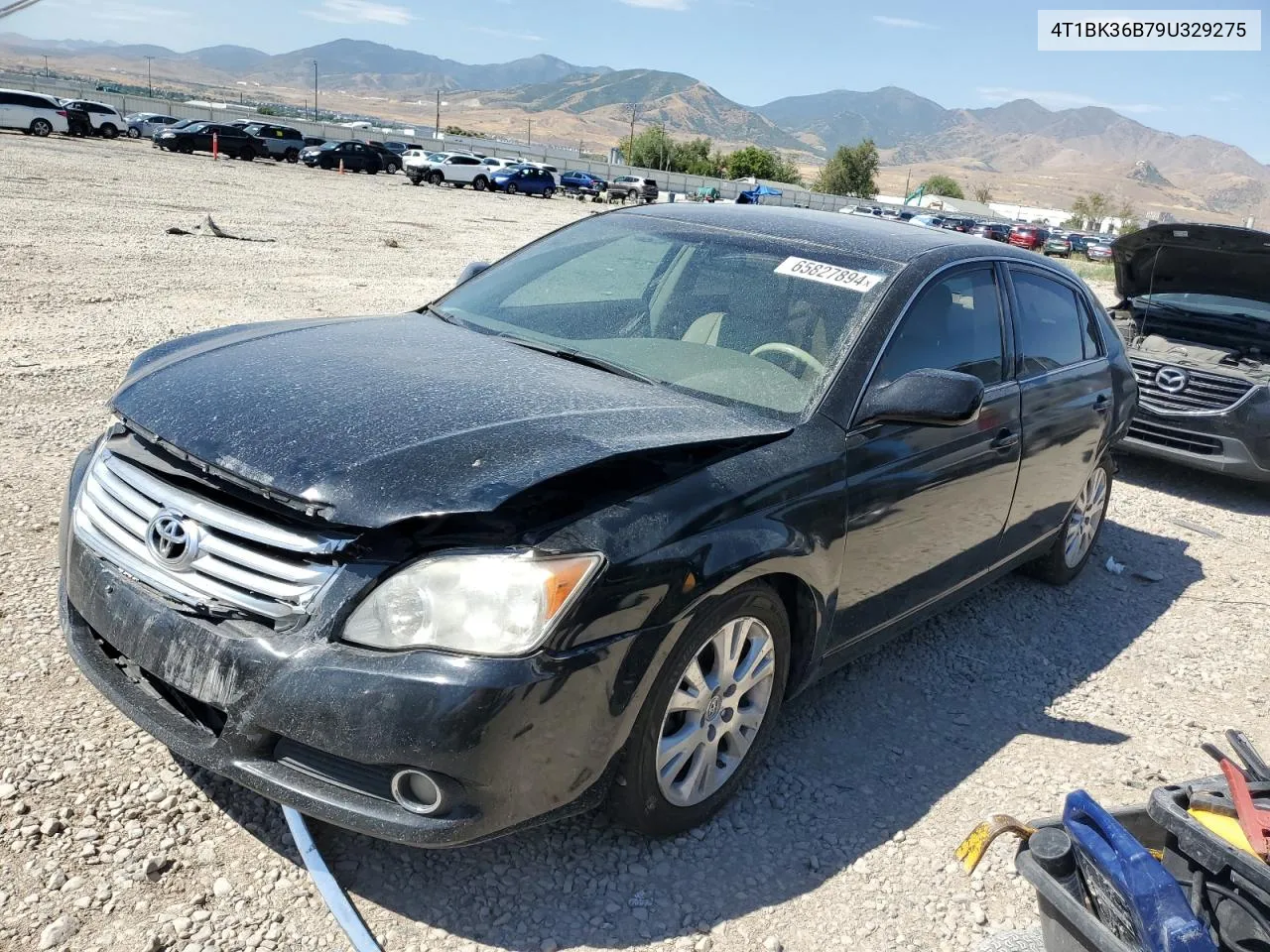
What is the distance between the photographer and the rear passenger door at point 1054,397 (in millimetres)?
4375

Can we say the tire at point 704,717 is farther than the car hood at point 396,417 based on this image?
Yes

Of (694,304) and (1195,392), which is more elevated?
(694,304)

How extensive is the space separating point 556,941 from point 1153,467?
25.5 feet

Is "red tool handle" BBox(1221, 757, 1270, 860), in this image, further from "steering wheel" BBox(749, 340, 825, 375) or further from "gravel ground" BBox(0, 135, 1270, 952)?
"steering wheel" BBox(749, 340, 825, 375)

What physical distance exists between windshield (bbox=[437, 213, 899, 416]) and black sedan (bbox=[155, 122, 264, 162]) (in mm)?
39873

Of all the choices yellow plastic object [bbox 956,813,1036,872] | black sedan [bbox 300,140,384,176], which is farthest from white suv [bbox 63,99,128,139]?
yellow plastic object [bbox 956,813,1036,872]

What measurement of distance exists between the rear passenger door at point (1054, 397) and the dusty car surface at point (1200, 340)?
116 inches

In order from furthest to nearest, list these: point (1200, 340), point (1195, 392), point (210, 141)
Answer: point (210, 141), point (1200, 340), point (1195, 392)

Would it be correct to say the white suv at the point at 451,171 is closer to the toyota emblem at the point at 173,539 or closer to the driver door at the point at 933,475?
the driver door at the point at 933,475

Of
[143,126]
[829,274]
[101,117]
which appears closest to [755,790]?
[829,274]

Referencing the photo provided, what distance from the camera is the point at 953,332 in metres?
3.91

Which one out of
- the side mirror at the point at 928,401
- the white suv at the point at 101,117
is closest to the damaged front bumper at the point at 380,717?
the side mirror at the point at 928,401

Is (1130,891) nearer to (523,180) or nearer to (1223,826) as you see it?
(1223,826)

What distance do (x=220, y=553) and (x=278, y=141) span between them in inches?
1799
